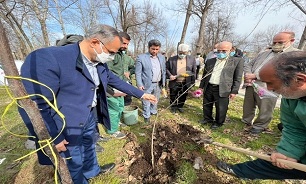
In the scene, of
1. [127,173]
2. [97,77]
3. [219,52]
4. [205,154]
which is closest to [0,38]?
[97,77]

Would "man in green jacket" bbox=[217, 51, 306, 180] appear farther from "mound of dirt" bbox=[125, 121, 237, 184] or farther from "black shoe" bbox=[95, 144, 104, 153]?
"black shoe" bbox=[95, 144, 104, 153]

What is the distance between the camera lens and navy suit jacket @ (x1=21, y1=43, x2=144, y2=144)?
1315mm

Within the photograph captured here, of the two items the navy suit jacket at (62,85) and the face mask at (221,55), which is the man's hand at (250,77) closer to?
the face mask at (221,55)

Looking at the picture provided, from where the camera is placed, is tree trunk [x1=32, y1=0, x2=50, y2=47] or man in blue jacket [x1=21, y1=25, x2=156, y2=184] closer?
man in blue jacket [x1=21, y1=25, x2=156, y2=184]

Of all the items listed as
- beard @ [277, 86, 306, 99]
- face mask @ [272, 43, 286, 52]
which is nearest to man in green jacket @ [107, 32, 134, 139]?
beard @ [277, 86, 306, 99]

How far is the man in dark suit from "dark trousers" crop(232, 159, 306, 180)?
174cm

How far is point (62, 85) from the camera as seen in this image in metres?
1.50

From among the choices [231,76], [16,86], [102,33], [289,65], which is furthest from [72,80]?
[231,76]

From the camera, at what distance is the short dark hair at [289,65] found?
125cm

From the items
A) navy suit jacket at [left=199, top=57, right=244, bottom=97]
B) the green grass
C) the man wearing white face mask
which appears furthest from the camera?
the man wearing white face mask

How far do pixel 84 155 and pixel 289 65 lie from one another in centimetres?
238

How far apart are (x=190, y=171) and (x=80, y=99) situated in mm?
1894

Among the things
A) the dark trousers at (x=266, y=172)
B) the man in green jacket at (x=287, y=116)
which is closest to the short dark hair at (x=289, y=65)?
the man in green jacket at (x=287, y=116)

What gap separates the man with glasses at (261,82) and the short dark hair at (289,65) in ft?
6.03
